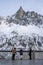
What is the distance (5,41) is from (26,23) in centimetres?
607

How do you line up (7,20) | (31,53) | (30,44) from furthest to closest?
1. (7,20)
2. (30,44)
3. (31,53)

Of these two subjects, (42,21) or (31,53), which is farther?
(42,21)

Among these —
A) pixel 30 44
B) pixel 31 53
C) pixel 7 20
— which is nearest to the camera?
pixel 31 53

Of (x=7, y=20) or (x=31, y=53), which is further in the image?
(x=7, y=20)

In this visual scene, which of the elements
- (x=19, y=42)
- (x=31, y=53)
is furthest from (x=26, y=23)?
(x=31, y=53)

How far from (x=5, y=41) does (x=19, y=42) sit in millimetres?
2659

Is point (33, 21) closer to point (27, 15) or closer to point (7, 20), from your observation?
point (27, 15)

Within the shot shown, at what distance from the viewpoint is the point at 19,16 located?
158 ft

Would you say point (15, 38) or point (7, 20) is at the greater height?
point (7, 20)

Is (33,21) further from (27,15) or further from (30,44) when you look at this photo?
(30,44)

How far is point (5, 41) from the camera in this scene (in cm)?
4519

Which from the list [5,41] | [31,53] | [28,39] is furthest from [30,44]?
[31,53]

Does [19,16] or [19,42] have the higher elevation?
[19,16]

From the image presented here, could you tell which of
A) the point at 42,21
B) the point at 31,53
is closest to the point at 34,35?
the point at 42,21
